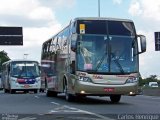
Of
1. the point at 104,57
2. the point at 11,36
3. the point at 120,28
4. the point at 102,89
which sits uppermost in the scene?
the point at 11,36

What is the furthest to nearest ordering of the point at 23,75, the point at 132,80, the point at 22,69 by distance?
1. the point at 23,75
2. the point at 22,69
3. the point at 132,80

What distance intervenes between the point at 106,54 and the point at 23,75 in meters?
24.2

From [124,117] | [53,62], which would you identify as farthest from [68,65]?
[124,117]

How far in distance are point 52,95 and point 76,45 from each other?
469 inches

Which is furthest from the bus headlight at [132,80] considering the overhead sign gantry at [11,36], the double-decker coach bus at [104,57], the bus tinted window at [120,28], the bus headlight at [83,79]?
the overhead sign gantry at [11,36]

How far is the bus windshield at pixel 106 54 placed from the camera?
22.7 m

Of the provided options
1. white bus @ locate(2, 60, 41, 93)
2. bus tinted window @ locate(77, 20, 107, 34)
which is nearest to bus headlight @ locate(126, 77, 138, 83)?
bus tinted window @ locate(77, 20, 107, 34)

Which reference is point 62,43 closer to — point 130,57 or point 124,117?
point 130,57

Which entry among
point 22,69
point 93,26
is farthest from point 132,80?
point 22,69

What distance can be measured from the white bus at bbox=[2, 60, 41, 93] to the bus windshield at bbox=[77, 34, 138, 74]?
77.3ft

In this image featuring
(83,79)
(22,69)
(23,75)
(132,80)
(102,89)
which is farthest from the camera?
(23,75)

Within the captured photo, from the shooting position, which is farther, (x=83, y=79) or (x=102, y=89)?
(x=83, y=79)

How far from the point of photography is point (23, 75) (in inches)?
1823

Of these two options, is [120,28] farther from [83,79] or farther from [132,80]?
[83,79]
